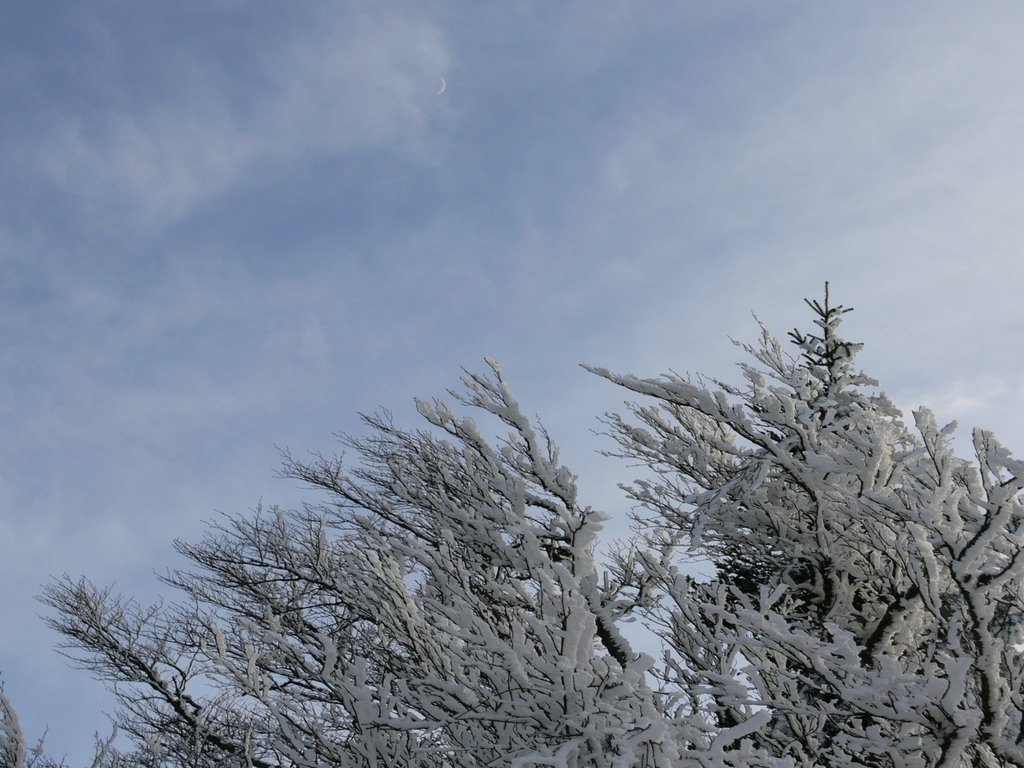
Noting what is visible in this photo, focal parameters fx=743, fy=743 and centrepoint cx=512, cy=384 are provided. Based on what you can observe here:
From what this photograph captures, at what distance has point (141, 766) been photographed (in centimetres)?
961

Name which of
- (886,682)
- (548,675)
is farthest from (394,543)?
(886,682)

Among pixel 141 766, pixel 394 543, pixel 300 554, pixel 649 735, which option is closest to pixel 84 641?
pixel 141 766

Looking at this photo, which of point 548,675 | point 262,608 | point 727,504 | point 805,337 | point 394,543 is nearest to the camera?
point 548,675

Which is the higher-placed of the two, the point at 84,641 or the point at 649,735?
the point at 84,641

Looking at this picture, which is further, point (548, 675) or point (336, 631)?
point (336, 631)

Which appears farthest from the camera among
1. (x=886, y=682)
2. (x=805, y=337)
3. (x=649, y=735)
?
(x=805, y=337)

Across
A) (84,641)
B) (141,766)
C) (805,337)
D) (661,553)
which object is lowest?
Result: (141,766)

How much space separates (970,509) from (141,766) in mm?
10070

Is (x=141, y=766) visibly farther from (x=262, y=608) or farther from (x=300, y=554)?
(x=300, y=554)

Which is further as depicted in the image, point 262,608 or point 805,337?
point 262,608

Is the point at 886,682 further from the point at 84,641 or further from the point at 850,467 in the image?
the point at 84,641

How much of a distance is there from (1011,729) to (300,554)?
24.5 feet

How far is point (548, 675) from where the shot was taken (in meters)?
3.41

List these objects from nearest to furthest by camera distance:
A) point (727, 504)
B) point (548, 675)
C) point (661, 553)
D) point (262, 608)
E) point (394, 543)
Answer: point (548, 675), point (394, 543), point (727, 504), point (661, 553), point (262, 608)
